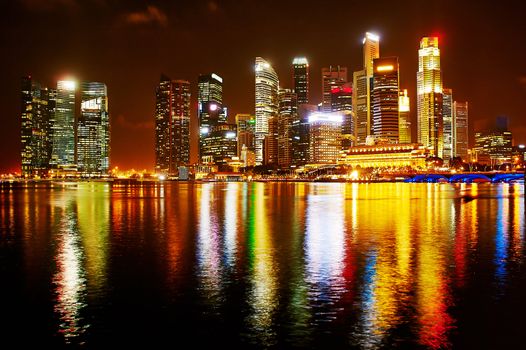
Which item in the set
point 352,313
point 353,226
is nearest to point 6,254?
point 352,313

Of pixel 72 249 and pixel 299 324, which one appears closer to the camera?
pixel 299 324

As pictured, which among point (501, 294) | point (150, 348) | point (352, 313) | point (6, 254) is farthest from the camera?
point (6, 254)

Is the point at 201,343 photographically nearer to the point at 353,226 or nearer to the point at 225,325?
the point at 225,325

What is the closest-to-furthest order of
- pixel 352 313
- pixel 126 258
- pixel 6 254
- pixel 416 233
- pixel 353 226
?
pixel 352 313 < pixel 126 258 < pixel 6 254 < pixel 416 233 < pixel 353 226

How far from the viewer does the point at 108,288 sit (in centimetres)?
2022

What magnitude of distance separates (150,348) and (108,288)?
23.1 ft

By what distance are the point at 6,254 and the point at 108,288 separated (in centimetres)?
1210

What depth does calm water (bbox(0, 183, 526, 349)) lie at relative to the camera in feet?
48.9

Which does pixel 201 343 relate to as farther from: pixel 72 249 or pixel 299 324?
pixel 72 249

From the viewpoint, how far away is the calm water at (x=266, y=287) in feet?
48.9

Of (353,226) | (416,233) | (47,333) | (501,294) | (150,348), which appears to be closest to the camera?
(150,348)

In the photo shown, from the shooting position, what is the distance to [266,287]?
20188mm

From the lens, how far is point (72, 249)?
2975cm

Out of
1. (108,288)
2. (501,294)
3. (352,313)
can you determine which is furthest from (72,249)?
(501,294)
